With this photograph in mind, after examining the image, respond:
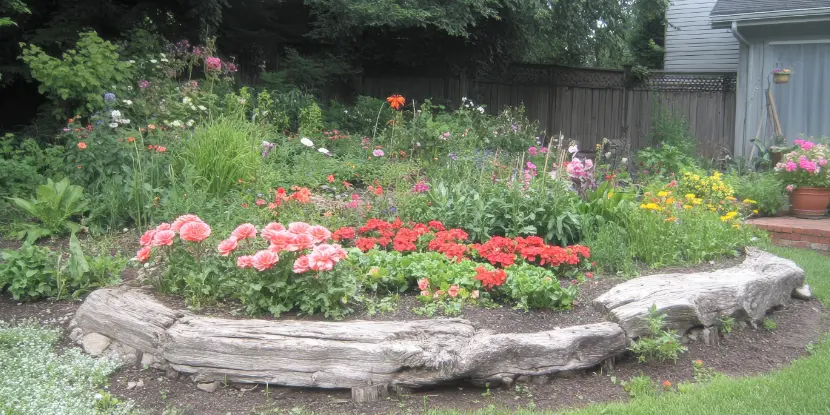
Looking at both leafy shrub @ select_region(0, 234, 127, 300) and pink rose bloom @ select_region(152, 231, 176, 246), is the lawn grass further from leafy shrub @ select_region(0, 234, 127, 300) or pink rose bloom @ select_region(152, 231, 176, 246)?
leafy shrub @ select_region(0, 234, 127, 300)

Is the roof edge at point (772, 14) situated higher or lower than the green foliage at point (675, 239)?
higher

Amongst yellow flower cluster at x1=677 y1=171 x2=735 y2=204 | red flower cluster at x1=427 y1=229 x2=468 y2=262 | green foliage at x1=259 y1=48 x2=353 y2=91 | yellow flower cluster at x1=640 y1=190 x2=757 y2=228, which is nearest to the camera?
red flower cluster at x1=427 y1=229 x2=468 y2=262

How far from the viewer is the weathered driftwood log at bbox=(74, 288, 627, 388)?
3729mm

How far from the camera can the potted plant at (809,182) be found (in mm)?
8461

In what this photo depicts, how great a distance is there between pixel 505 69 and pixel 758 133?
186 inches

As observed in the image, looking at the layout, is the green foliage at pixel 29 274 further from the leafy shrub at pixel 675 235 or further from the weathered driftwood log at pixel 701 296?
the leafy shrub at pixel 675 235

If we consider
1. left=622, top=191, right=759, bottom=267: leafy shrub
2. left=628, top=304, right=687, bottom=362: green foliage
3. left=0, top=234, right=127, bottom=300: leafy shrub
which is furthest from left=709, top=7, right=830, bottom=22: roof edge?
left=0, top=234, right=127, bottom=300: leafy shrub

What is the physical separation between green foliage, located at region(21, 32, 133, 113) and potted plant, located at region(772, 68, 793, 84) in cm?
876

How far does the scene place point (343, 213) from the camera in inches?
239

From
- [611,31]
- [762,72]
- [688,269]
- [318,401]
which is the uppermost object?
[611,31]

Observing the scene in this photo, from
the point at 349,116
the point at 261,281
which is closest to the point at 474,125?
the point at 349,116

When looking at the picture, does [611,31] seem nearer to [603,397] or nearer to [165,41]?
[165,41]

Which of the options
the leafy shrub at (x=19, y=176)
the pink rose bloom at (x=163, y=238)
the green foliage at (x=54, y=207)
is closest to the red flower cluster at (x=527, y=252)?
the pink rose bloom at (x=163, y=238)

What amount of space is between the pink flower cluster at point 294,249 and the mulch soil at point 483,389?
0.39 m
